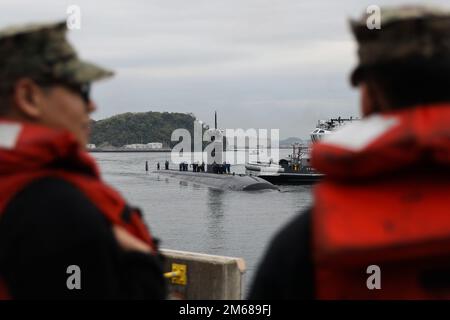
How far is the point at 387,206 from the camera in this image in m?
2.18

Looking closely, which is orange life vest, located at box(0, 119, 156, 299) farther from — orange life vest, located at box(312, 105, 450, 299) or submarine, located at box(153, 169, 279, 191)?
submarine, located at box(153, 169, 279, 191)

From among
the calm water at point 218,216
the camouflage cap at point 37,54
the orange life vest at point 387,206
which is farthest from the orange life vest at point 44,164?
the calm water at point 218,216

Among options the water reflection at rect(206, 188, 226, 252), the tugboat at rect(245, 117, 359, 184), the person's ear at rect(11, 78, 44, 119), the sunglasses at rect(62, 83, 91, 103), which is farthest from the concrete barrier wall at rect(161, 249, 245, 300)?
the tugboat at rect(245, 117, 359, 184)

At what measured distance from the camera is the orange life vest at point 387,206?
208cm

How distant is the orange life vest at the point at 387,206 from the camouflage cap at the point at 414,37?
178 millimetres

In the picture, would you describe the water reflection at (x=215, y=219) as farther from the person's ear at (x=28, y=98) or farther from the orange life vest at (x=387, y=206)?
the orange life vest at (x=387, y=206)

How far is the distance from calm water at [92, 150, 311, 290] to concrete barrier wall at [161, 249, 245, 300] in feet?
46.4

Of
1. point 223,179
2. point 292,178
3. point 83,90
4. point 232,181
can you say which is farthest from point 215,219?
point 83,90

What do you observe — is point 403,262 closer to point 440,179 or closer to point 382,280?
point 382,280

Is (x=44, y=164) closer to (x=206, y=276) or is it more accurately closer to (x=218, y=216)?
(x=206, y=276)

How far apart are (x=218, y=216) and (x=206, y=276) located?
38995 mm

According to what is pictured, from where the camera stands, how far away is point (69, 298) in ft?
8.49

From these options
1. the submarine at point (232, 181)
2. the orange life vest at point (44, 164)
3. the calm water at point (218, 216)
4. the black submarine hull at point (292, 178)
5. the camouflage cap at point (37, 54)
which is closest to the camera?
the orange life vest at point (44, 164)

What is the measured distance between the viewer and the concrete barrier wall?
7.46m
